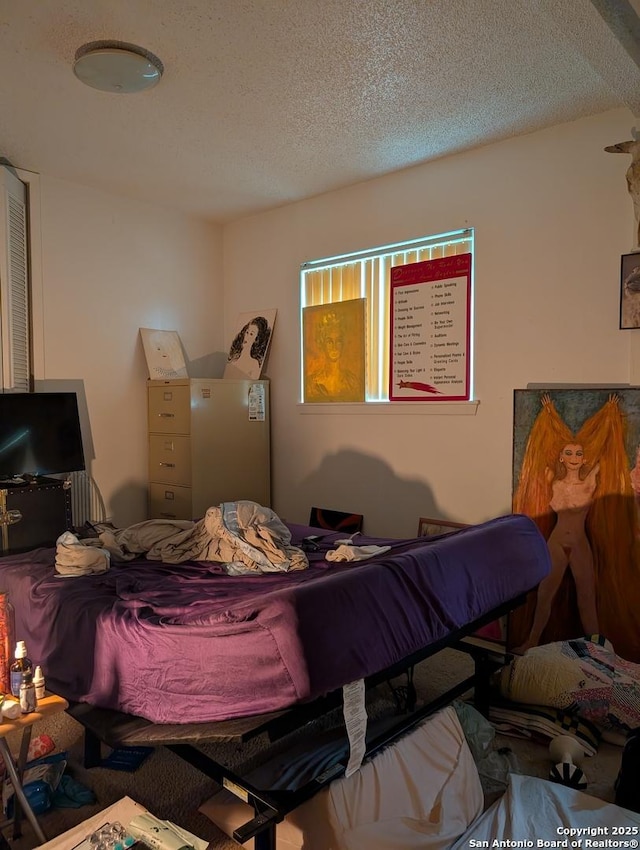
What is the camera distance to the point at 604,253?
2736 millimetres

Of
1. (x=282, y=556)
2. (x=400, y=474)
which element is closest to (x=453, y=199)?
(x=400, y=474)

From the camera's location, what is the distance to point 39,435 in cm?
318

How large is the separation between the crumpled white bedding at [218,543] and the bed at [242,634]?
0.28 ft

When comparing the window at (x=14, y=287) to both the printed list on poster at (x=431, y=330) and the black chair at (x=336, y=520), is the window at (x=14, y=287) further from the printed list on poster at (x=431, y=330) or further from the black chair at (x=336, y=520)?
the printed list on poster at (x=431, y=330)

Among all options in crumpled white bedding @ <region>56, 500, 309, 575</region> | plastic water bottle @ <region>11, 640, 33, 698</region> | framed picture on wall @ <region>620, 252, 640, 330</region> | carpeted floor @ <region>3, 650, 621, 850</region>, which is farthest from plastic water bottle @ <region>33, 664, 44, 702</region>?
framed picture on wall @ <region>620, 252, 640, 330</region>

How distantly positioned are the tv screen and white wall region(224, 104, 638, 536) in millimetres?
1418

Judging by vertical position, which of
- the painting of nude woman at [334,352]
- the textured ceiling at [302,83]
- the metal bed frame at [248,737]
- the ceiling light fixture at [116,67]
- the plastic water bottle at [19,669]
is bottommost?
the metal bed frame at [248,737]

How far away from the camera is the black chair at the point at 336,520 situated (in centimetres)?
369

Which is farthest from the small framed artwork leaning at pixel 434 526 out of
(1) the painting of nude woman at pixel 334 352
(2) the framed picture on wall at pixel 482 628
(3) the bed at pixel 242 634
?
(3) the bed at pixel 242 634

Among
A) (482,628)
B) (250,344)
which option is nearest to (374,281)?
(250,344)

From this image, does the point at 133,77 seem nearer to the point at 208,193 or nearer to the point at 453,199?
the point at 208,193

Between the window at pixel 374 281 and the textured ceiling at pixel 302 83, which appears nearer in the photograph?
the textured ceiling at pixel 302 83

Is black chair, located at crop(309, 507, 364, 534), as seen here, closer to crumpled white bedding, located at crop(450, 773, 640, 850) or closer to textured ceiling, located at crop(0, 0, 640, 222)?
crumpled white bedding, located at crop(450, 773, 640, 850)

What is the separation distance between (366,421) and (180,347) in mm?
1502
